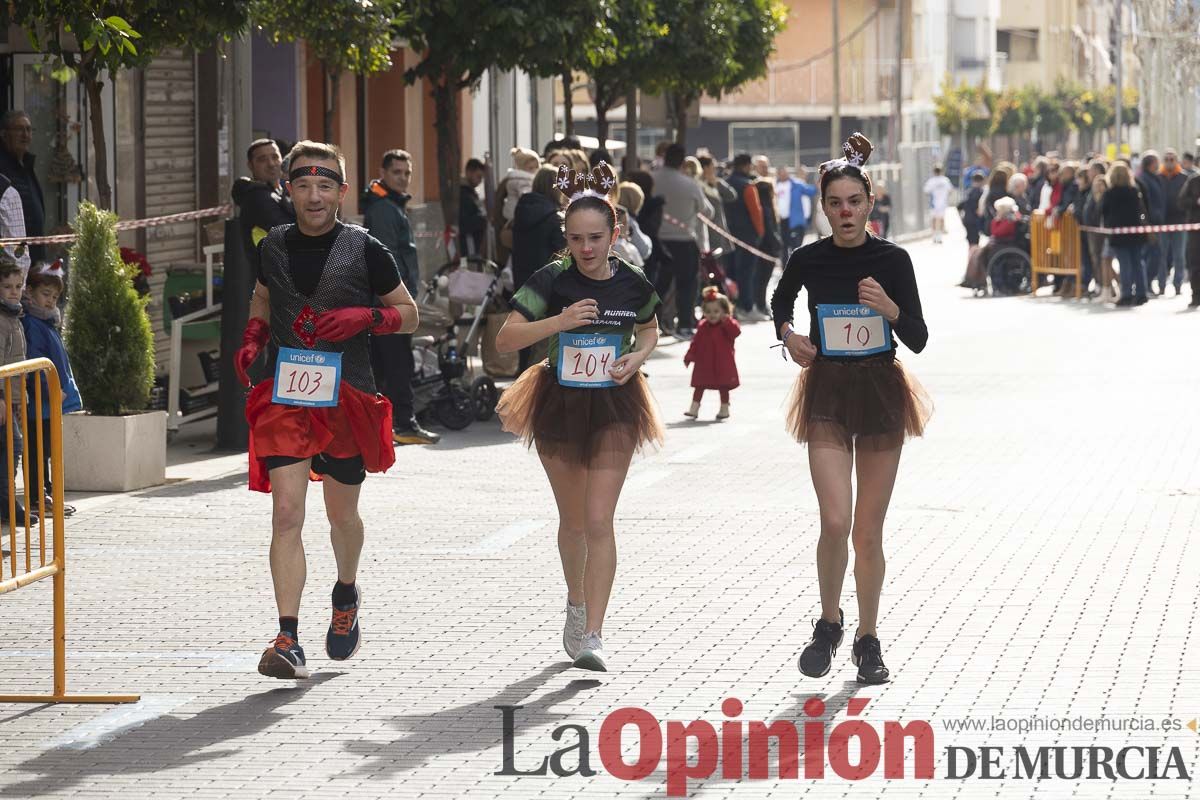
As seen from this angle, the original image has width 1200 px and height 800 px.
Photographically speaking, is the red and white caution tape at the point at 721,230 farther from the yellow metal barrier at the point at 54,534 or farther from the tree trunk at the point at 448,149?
the yellow metal barrier at the point at 54,534

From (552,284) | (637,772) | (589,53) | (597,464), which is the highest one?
(589,53)

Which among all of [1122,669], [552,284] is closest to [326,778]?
[552,284]

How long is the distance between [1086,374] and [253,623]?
468 inches

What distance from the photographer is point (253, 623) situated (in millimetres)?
8461

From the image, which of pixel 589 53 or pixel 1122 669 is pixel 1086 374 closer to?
pixel 589 53

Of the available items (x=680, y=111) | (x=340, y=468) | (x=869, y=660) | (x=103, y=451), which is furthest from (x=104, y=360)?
(x=680, y=111)

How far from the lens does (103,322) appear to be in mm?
12086

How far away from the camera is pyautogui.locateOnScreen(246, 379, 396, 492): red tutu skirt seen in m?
7.49

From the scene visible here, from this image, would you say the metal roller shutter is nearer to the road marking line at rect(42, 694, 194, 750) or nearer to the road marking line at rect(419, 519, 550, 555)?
the road marking line at rect(419, 519, 550, 555)

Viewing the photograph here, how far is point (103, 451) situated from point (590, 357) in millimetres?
5202

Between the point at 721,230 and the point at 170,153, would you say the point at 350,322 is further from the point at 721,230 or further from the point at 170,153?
the point at 721,230

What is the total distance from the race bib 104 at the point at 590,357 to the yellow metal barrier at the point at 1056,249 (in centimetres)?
2301

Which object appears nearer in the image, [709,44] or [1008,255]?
[709,44]

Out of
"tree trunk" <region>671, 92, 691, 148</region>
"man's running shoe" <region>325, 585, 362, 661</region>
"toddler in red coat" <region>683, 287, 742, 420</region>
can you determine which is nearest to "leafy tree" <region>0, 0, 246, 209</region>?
"toddler in red coat" <region>683, 287, 742, 420</region>
